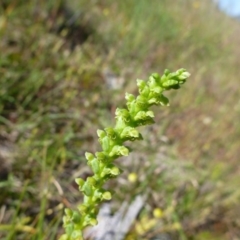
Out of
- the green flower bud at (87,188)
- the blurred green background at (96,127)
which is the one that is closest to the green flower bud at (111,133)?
the green flower bud at (87,188)

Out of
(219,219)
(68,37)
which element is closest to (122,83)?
(68,37)

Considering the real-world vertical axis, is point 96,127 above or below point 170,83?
above

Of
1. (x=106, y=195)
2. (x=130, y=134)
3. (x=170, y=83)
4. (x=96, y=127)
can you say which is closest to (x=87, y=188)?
(x=106, y=195)

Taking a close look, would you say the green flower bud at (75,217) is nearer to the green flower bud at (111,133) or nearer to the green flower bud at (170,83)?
the green flower bud at (111,133)

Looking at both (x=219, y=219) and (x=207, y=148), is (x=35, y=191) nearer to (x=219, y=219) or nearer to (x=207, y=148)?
(x=219, y=219)

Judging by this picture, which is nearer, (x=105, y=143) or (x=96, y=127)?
(x=105, y=143)

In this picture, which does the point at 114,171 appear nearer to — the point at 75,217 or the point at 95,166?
the point at 95,166
